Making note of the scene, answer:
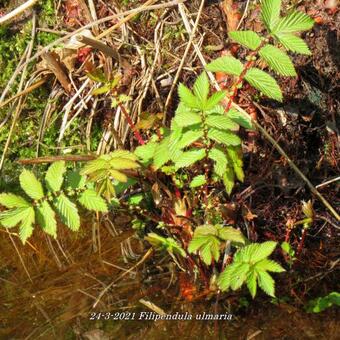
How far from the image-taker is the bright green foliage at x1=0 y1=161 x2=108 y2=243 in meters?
2.06

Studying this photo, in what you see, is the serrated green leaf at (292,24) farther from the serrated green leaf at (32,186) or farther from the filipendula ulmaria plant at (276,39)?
the serrated green leaf at (32,186)

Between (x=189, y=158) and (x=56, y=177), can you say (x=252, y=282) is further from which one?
(x=56, y=177)

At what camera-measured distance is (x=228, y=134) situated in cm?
208

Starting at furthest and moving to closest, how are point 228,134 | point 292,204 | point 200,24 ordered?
point 200,24 → point 292,204 → point 228,134

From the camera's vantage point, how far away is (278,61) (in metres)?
2.03

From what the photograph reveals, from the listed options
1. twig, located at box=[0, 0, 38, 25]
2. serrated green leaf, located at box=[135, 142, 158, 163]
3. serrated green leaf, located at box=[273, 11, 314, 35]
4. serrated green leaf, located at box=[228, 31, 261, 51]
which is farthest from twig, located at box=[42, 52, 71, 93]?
serrated green leaf, located at box=[273, 11, 314, 35]

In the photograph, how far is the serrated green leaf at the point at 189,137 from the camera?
2053mm

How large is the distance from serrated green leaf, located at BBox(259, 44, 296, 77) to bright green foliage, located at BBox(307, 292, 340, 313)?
89cm

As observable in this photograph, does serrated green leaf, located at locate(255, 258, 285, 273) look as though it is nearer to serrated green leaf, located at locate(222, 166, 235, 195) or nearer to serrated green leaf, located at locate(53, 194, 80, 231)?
serrated green leaf, located at locate(222, 166, 235, 195)

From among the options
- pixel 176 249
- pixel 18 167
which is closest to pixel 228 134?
pixel 176 249

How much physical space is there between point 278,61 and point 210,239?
0.65m

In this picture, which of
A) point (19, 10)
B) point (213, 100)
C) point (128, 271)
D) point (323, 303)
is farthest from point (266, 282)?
point (19, 10)

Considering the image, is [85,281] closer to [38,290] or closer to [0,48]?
[38,290]

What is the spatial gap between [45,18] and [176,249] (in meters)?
1.46
